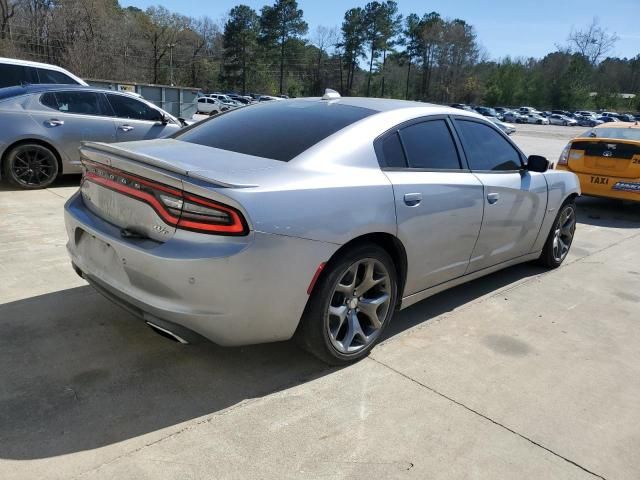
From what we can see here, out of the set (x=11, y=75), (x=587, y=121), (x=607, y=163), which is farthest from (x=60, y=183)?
(x=587, y=121)

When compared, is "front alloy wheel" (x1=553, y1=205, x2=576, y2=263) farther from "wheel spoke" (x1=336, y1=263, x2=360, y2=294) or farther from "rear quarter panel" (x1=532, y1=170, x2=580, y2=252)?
"wheel spoke" (x1=336, y1=263, x2=360, y2=294)

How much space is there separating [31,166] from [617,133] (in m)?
8.88

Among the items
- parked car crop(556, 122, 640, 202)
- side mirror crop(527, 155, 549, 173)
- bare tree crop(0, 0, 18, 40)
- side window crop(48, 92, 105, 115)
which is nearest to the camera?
side mirror crop(527, 155, 549, 173)

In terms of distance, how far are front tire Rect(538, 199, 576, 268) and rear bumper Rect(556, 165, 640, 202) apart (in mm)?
3036

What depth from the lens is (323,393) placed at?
2855 millimetres

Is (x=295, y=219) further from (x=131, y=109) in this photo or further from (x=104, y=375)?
(x=131, y=109)

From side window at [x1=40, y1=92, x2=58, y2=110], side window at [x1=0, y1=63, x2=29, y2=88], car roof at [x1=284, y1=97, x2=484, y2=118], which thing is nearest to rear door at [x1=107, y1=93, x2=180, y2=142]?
side window at [x1=40, y1=92, x2=58, y2=110]

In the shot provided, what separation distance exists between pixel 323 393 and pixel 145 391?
3.08 ft

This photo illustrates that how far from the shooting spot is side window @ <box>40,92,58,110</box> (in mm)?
7301

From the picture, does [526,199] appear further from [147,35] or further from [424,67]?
[424,67]

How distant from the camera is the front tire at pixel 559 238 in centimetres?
514

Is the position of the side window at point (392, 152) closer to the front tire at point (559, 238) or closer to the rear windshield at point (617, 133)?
the front tire at point (559, 238)

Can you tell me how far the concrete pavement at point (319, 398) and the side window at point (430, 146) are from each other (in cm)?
117

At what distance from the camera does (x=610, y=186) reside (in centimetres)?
793
